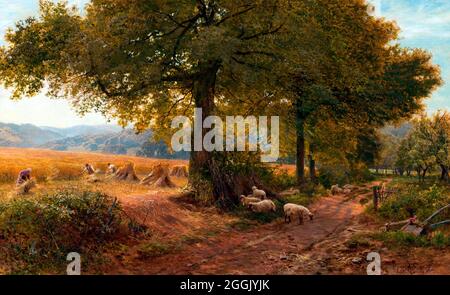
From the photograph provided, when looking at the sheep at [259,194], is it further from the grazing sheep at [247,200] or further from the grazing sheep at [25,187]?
the grazing sheep at [25,187]

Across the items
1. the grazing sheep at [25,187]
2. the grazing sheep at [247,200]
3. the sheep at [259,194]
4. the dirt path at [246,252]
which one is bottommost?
the dirt path at [246,252]

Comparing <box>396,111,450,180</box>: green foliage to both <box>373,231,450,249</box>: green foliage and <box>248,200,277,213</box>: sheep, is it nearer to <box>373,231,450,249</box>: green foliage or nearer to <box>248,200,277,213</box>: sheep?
<box>248,200,277,213</box>: sheep

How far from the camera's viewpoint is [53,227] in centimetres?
1237

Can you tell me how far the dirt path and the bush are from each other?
1.73m

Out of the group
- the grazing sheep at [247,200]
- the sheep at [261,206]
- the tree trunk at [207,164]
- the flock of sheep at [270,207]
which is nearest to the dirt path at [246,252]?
the flock of sheep at [270,207]

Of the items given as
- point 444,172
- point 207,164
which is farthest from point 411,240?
point 444,172

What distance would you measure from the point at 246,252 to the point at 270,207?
6831mm

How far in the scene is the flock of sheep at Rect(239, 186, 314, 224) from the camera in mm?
20156

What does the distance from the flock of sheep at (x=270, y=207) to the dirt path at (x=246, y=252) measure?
50 cm

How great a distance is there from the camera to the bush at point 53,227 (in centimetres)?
1111

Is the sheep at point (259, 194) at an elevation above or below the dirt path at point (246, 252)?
above

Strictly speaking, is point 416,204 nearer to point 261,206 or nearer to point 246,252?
point 261,206

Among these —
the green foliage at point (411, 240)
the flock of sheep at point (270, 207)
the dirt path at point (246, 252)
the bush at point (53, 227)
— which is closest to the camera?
the bush at point (53, 227)

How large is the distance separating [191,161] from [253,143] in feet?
14.8
